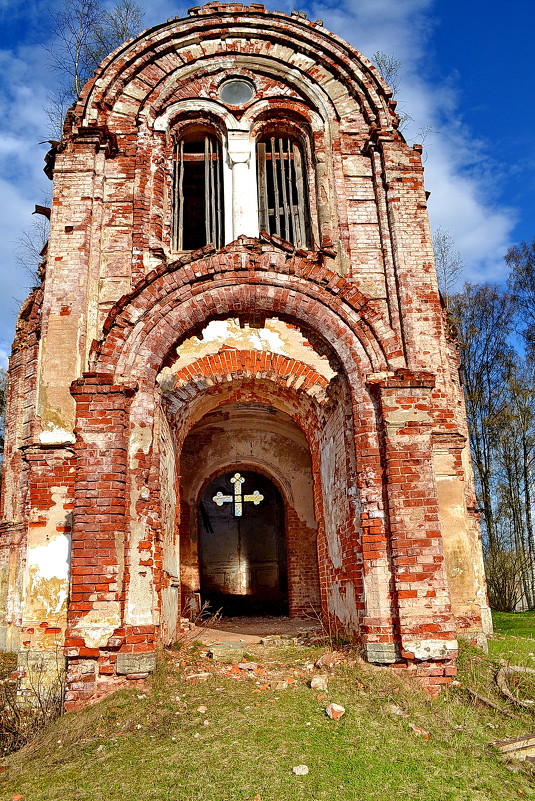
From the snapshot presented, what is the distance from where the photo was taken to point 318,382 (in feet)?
26.2

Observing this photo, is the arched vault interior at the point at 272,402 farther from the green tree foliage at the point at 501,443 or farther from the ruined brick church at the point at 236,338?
the green tree foliage at the point at 501,443

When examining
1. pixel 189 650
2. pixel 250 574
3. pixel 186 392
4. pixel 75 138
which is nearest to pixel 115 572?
pixel 189 650

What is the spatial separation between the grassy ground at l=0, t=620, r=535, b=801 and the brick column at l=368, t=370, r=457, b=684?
449mm

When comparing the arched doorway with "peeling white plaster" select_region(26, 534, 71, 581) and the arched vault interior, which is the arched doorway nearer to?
the arched vault interior

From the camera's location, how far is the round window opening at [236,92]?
9.64m

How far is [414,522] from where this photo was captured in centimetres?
666

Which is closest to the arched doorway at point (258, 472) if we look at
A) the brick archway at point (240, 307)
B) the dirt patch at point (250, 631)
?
the dirt patch at point (250, 631)

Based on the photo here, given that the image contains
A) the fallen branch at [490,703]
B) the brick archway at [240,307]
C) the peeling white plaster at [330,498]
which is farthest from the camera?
the peeling white plaster at [330,498]

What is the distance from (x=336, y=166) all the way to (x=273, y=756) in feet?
25.7

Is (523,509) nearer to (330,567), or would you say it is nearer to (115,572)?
(330,567)

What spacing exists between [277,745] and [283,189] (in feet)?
25.3

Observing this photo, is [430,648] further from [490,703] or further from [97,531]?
[97,531]

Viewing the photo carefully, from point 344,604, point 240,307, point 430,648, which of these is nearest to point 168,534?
point 344,604

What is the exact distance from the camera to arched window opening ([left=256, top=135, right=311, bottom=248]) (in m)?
9.28
